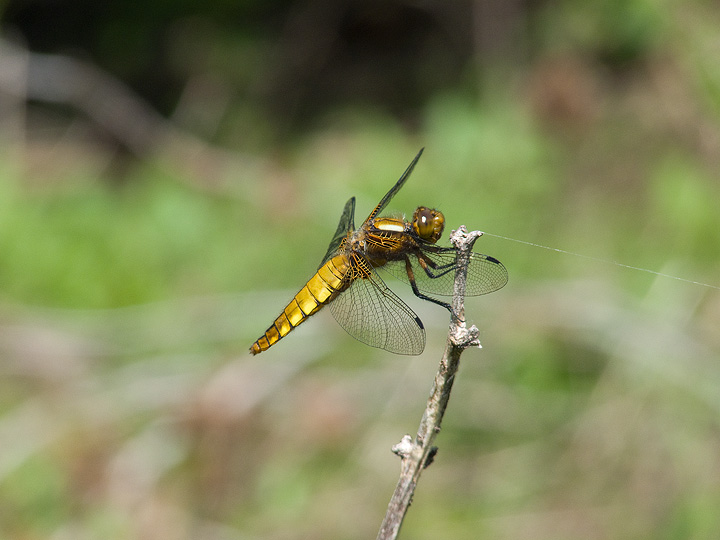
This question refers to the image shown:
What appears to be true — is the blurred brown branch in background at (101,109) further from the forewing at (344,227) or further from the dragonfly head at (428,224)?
the dragonfly head at (428,224)

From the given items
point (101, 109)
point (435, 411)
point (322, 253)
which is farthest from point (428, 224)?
point (101, 109)

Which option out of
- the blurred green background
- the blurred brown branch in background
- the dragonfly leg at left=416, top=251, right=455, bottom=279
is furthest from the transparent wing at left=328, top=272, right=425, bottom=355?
the blurred brown branch in background

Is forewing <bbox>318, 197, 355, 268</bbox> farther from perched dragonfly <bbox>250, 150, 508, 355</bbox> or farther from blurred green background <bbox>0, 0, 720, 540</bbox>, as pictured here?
blurred green background <bbox>0, 0, 720, 540</bbox>

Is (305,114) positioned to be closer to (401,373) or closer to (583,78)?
(583,78)

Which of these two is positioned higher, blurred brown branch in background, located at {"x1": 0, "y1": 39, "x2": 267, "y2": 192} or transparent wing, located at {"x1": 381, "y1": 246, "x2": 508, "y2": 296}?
blurred brown branch in background, located at {"x1": 0, "y1": 39, "x2": 267, "y2": 192}

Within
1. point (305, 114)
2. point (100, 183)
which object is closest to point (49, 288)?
point (100, 183)

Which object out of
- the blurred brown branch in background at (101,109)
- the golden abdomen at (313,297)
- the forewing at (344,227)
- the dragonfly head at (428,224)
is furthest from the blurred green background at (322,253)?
the dragonfly head at (428,224)

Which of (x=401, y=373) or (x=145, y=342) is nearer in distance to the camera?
(x=401, y=373)

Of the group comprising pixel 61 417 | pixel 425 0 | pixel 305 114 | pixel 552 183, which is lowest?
pixel 61 417

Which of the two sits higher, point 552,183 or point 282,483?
point 552,183
